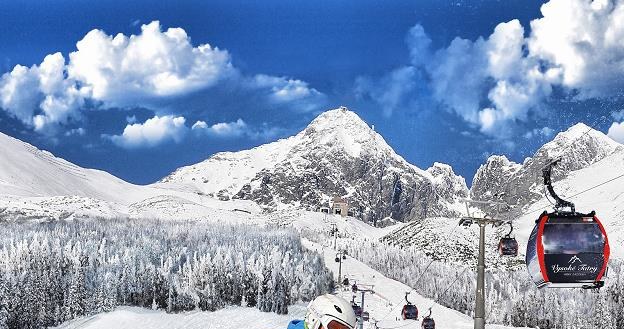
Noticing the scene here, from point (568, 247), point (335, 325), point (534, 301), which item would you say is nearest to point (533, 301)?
point (534, 301)

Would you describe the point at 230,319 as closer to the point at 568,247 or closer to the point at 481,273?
the point at 481,273

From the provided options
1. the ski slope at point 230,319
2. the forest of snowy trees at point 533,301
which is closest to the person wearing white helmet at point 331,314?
the ski slope at point 230,319

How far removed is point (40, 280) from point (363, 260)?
9647cm

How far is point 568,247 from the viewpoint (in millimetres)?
20750

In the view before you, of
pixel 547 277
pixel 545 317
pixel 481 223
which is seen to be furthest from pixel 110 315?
pixel 547 277

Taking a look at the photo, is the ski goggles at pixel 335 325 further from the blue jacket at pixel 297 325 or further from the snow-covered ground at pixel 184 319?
the snow-covered ground at pixel 184 319

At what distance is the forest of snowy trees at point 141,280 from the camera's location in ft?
364

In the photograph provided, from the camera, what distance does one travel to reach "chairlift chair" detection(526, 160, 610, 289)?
68.0 ft

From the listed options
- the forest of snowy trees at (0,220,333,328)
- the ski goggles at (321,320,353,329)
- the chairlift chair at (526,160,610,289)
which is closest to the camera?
the ski goggles at (321,320,353,329)

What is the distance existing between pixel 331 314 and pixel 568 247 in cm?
1168

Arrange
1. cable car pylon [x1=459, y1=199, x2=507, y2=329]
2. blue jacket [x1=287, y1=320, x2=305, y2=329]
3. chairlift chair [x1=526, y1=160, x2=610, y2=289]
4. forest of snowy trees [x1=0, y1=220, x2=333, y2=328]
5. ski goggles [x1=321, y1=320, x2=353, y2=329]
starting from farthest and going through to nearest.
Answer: forest of snowy trees [x1=0, y1=220, x2=333, y2=328], cable car pylon [x1=459, y1=199, x2=507, y2=329], chairlift chair [x1=526, y1=160, x2=610, y2=289], blue jacket [x1=287, y1=320, x2=305, y2=329], ski goggles [x1=321, y1=320, x2=353, y2=329]

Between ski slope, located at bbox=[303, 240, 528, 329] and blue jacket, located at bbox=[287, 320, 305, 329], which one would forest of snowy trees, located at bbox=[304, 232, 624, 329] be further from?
blue jacket, located at bbox=[287, 320, 305, 329]

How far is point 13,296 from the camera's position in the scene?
10694 centimetres

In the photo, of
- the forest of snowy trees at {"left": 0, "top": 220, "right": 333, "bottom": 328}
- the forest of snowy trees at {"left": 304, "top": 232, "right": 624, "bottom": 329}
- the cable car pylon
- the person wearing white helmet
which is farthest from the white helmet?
the forest of snowy trees at {"left": 304, "top": 232, "right": 624, "bottom": 329}
